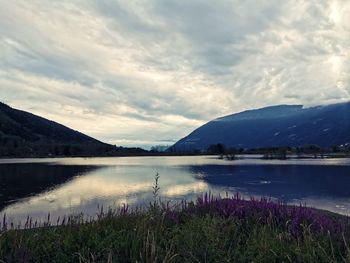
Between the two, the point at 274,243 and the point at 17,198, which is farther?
the point at 17,198

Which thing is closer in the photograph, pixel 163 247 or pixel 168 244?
pixel 163 247

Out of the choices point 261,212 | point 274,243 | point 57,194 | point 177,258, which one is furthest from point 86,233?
point 57,194

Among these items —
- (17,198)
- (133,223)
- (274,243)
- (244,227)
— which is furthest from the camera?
(17,198)

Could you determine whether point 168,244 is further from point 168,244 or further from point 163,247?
point 163,247

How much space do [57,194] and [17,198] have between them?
5.70 meters

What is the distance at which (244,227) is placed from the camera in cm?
900

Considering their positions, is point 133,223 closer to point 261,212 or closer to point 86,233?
point 86,233

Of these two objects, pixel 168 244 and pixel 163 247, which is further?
pixel 168 244

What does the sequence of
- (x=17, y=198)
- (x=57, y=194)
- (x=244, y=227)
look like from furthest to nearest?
1. (x=57, y=194)
2. (x=17, y=198)
3. (x=244, y=227)

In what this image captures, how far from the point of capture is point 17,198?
40219 millimetres

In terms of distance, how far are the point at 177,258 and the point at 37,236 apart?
2.90 metres

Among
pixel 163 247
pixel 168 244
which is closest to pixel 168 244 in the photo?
pixel 168 244

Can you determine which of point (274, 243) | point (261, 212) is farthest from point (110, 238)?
point (261, 212)

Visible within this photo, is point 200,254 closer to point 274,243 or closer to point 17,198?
point 274,243
